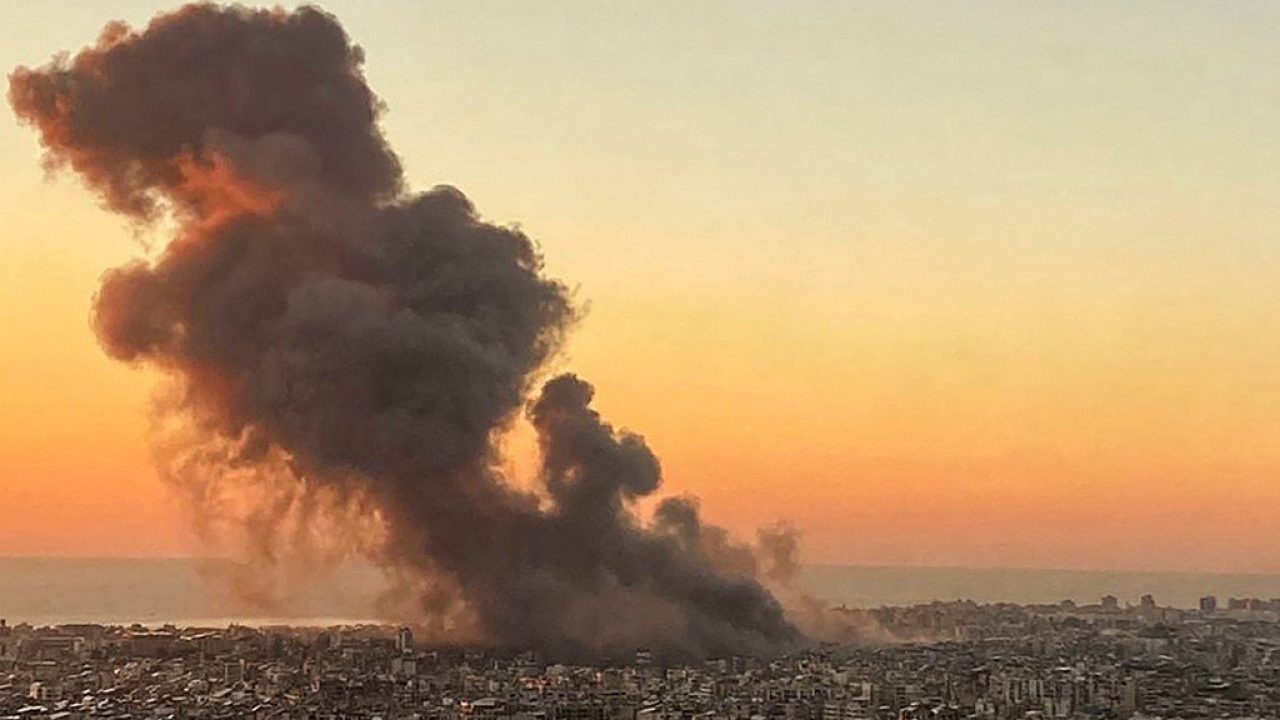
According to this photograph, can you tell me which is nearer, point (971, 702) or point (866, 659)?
point (971, 702)

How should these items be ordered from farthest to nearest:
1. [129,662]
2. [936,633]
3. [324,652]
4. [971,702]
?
[936,633], [324,652], [129,662], [971,702]

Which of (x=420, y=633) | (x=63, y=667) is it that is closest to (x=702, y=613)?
(x=420, y=633)

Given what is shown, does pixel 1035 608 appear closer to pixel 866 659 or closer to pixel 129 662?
pixel 866 659

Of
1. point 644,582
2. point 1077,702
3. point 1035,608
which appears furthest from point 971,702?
point 1035,608

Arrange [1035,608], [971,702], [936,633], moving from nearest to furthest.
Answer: [971,702] < [936,633] < [1035,608]

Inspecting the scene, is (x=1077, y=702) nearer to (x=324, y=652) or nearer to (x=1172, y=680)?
(x=1172, y=680)

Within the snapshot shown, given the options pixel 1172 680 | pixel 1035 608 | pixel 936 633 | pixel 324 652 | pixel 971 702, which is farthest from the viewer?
pixel 1035 608
